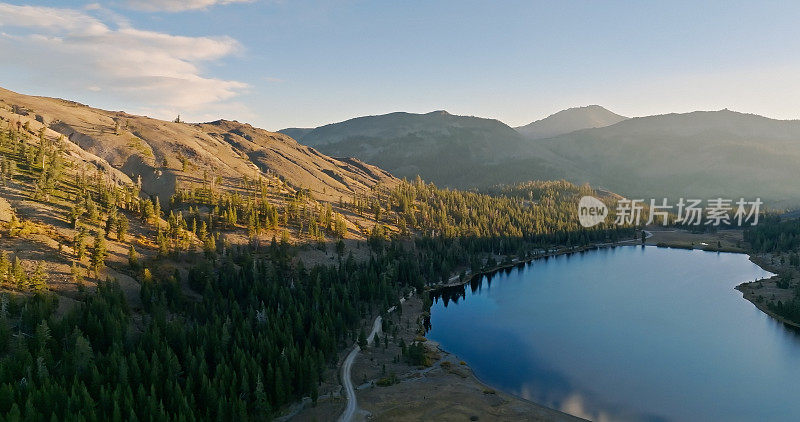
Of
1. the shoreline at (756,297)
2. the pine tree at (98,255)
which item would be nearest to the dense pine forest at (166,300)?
the pine tree at (98,255)

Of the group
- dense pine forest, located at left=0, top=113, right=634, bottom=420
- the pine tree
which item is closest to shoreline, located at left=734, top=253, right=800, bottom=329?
dense pine forest, located at left=0, top=113, right=634, bottom=420

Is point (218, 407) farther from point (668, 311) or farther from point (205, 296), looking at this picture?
point (668, 311)

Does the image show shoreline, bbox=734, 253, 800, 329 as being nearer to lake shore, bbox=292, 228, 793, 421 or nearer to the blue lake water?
the blue lake water

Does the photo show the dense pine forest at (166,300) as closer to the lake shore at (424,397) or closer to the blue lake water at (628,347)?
the lake shore at (424,397)

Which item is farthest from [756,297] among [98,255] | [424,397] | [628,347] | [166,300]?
[98,255]

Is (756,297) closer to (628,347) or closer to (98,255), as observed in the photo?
(628,347)

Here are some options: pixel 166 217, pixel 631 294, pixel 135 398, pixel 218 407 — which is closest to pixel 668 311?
pixel 631 294
